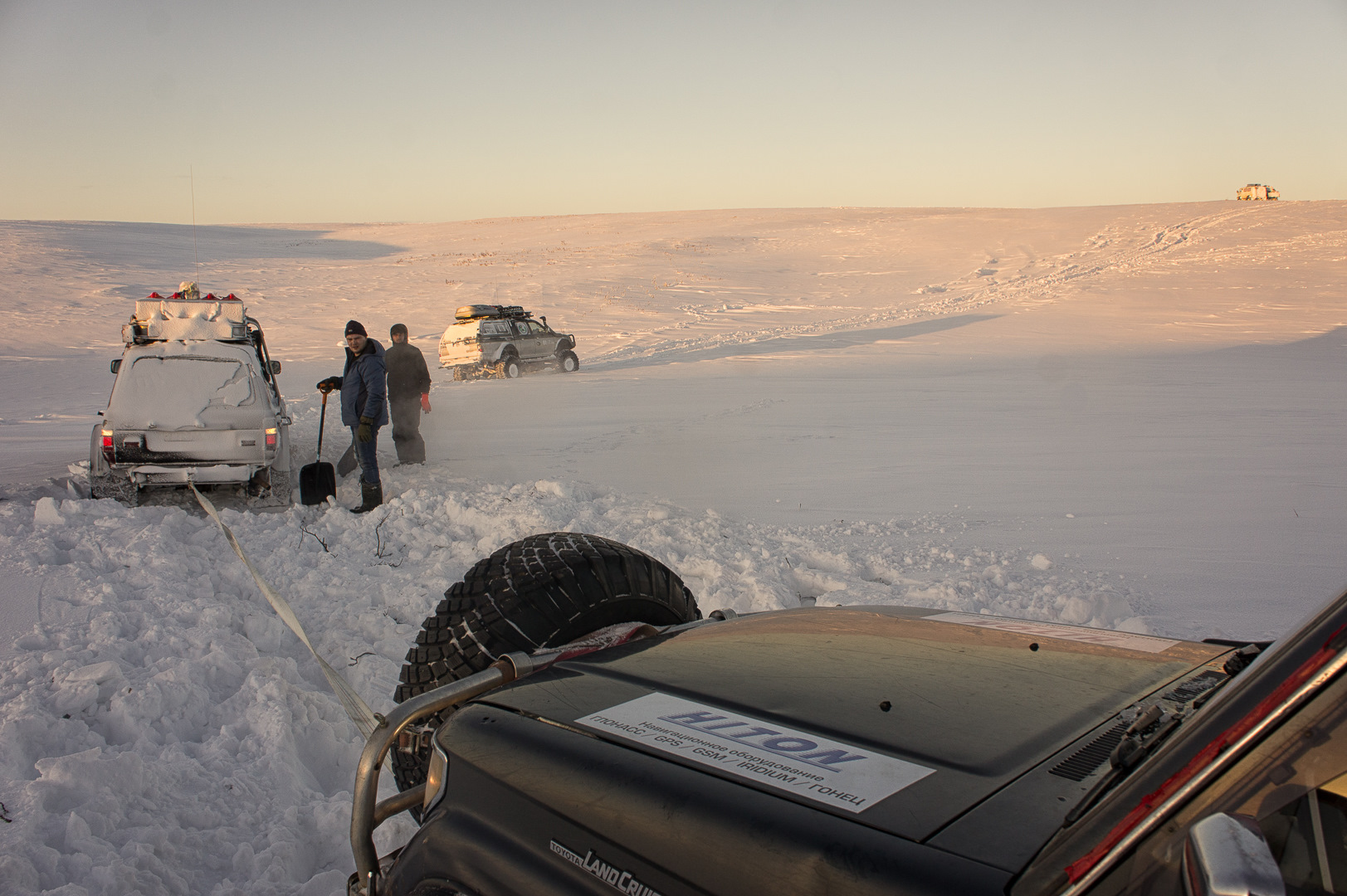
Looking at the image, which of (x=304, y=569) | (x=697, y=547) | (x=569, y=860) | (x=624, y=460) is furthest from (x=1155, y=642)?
(x=624, y=460)

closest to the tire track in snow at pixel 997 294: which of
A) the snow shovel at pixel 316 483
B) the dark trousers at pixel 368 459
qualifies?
the dark trousers at pixel 368 459

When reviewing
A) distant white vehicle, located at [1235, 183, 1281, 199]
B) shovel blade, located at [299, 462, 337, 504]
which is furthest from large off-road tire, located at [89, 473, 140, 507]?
distant white vehicle, located at [1235, 183, 1281, 199]

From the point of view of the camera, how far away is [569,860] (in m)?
1.56

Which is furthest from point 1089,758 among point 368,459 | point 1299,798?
point 368,459

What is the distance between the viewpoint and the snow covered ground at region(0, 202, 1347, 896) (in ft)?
10.7

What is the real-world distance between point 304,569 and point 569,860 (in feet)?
16.9

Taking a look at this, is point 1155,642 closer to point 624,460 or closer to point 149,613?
point 149,613

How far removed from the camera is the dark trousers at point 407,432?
33.8 ft

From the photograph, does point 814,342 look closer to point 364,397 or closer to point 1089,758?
point 364,397

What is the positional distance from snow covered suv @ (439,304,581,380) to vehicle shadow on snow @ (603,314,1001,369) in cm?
130

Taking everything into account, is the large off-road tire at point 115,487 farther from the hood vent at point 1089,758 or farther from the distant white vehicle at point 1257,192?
the distant white vehicle at point 1257,192

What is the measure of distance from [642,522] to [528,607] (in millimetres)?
4248

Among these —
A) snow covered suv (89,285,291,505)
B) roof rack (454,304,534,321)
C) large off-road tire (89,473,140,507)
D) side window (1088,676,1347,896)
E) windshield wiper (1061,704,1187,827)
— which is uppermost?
roof rack (454,304,534,321)

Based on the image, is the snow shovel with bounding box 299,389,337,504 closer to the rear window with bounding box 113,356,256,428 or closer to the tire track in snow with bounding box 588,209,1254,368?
the rear window with bounding box 113,356,256,428
